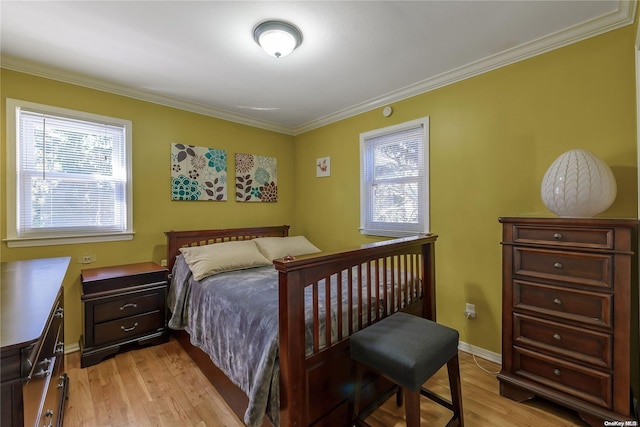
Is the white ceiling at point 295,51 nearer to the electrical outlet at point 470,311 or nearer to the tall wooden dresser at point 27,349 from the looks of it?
the tall wooden dresser at point 27,349

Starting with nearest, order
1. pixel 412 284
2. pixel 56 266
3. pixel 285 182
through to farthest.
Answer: pixel 56 266 < pixel 412 284 < pixel 285 182

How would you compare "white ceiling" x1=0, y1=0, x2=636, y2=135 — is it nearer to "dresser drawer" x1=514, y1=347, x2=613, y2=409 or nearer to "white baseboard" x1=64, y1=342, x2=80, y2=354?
"dresser drawer" x1=514, y1=347, x2=613, y2=409

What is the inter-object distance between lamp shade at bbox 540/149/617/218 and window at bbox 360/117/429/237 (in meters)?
1.09

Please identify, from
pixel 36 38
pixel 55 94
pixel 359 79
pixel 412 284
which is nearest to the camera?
pixel 36 38

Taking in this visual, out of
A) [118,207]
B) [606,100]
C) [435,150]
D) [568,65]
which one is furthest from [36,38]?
[606,100]

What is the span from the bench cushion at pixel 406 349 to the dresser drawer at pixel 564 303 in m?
0.66

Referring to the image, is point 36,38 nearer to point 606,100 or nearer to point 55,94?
point 55,94

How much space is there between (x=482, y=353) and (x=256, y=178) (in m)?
3.10

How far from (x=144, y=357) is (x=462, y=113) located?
11.6 feet

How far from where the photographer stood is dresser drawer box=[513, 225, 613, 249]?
1.50 meters

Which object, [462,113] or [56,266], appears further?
[462,113]

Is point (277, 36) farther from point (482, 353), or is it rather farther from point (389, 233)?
point (482, 353)

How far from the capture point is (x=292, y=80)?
2584 mm

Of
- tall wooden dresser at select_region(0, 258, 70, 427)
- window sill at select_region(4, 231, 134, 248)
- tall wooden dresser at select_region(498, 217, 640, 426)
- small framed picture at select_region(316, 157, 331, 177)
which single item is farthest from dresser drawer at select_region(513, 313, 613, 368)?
window sill at select_region(4, 231, 134, 248)
